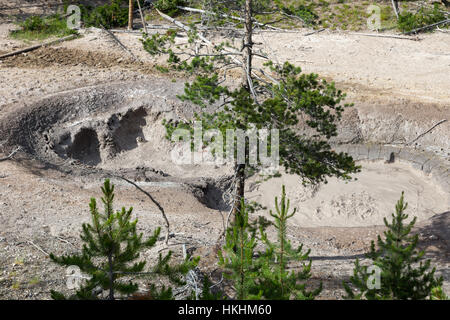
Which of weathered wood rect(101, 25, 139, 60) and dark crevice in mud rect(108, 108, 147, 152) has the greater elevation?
weathered wood rect(101, 25, 139, 60)

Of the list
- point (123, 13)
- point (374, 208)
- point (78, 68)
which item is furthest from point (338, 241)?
point (123, 13)

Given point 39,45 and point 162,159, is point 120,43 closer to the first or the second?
point 39,45

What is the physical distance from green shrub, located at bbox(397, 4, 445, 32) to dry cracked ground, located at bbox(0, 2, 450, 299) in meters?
1.59

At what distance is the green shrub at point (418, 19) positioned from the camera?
963 inches

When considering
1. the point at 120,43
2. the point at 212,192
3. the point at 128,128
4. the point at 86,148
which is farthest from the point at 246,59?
the point at 120,43

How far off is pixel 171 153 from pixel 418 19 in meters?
15.1

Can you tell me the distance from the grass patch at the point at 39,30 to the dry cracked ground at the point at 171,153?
87 centimetres

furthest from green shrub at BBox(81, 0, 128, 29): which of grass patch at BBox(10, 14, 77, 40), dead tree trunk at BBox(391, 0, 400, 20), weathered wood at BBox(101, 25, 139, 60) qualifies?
dead tree trunk at BBox(391, 0, 400, 20)

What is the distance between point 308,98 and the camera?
9203mm

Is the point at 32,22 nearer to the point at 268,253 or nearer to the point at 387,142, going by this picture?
the point at 387,142

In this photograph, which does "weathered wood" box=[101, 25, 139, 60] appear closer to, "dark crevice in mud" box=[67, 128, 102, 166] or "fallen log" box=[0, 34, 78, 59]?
"fallen log" box=[0, 34, 78, 59]

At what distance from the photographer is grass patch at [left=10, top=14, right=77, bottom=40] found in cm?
2339

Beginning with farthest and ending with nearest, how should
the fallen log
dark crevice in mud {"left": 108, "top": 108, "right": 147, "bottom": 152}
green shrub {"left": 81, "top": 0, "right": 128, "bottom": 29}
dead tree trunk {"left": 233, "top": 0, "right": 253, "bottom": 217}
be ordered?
green shrub {"left": 81, "top": 0, "right": 128, "bottom": 29} → the fallen log → dark crevice in mud {"left": 108, "top": 108, "right": 147, "bottom": 152} → dead tree trunk {"left": 233, "top": 0, "right": 253, "bottom": 217}

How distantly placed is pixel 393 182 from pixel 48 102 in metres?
12.6
